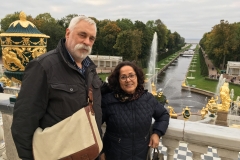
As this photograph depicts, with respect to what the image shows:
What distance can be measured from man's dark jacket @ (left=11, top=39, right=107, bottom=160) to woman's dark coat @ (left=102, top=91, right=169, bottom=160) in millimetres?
505

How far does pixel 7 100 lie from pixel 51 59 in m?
1.83

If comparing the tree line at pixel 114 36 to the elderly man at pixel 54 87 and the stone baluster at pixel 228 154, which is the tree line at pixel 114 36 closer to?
the stone baluster at pixel 228 154

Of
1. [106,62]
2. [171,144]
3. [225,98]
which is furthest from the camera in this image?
[106,62]

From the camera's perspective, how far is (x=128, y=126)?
→ 236cm

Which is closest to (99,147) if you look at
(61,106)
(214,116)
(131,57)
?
(61,106)

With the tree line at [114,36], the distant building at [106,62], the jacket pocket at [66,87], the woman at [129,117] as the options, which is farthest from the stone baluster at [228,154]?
the distant building at [106,62]

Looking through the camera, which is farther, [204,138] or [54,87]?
[204,138]

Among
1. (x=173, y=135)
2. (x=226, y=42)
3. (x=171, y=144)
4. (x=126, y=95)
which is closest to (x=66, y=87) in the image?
(x=126, y=95)

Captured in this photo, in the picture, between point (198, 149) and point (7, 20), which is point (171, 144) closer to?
point (198, 149)

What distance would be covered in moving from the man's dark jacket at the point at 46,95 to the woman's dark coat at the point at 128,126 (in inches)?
19.9

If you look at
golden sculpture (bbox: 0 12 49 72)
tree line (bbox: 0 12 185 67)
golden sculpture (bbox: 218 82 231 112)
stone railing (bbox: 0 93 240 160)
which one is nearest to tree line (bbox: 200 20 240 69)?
tree line (bbox: 0 12 185 67)

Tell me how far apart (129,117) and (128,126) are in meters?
0.10

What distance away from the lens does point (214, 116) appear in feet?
39.0

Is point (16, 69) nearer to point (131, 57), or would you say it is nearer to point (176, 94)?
point (176, 94)
